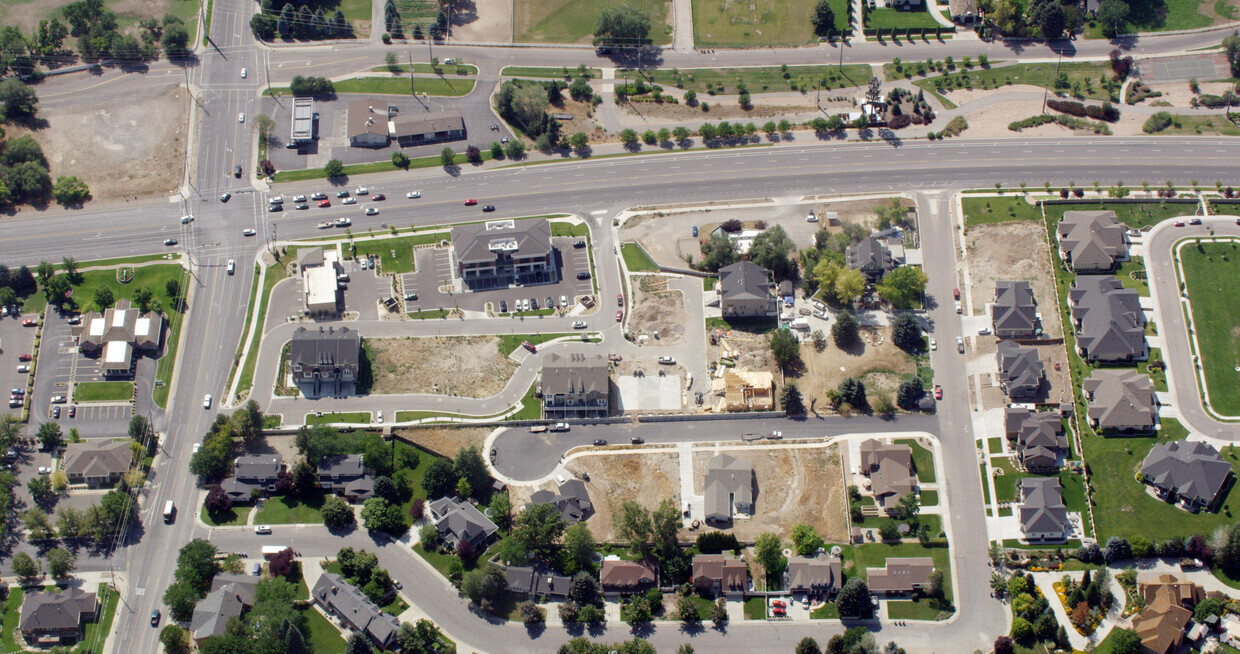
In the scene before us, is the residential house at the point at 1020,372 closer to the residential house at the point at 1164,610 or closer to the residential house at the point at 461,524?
the residential house at the point at 1164,610

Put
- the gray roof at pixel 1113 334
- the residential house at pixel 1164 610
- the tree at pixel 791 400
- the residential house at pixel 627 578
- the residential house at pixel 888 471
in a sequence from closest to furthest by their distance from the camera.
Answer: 1. the residential house at pixel 1164 610
2. the residential house at pixel 627 578
3. the residential house at pixel 888 471
4. the tree at pixel 791 400
5. the gray roof at pixel 1113 334

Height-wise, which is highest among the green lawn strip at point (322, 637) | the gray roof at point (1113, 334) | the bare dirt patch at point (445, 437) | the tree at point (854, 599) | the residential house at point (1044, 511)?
the gray roof at point (1113, 334)

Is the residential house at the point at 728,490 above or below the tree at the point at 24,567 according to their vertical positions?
above

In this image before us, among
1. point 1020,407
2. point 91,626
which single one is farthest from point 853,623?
point 91,626

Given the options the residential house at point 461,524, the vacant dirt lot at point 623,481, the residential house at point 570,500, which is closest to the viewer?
the residential house at point 461,524

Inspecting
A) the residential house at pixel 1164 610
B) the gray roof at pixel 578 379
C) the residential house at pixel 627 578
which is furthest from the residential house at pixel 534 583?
the residential house at pixel 1164 610

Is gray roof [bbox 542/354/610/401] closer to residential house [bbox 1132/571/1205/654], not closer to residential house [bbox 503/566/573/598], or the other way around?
residential house [bbox 503/566/573/598]

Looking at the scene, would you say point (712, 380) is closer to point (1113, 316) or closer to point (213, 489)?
point (1113, 316)
